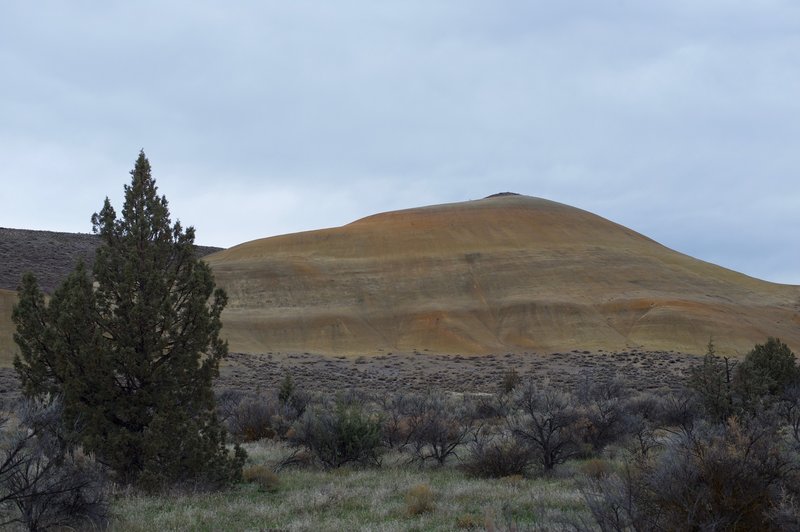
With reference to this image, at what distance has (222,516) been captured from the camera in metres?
8.30

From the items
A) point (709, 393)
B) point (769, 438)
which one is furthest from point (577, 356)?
point (769, 438)

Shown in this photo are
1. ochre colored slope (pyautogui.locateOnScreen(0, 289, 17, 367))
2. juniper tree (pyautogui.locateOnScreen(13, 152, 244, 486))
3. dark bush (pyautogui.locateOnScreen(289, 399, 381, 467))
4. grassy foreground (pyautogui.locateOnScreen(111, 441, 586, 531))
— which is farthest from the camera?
ochre colored slope (pyautogui.locateOnScreen(0, 289, 17, 367))

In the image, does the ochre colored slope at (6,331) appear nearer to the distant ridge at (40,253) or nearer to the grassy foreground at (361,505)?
the distant ridge at (40,253)

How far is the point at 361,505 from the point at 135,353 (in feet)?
12.4

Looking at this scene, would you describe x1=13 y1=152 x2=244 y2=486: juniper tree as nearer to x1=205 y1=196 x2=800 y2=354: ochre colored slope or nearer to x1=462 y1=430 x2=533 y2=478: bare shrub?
x1=462 y1=430 x2=533 y2=478: bare shrub

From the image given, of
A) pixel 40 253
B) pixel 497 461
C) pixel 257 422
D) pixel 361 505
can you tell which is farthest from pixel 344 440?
pixel 40 253

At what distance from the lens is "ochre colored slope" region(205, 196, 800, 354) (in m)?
60.2

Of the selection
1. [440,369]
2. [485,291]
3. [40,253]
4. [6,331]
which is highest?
[40,253]

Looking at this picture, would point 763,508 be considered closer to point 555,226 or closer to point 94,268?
point 94,268

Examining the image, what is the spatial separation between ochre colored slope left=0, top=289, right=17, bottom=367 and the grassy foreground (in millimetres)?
37738

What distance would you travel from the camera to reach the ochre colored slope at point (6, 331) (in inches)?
1751

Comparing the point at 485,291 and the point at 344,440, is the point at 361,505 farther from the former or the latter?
the point at 485,291

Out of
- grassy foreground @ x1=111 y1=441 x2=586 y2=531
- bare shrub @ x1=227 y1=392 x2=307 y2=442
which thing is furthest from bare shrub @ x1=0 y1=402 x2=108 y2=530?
bare shrub @ x1=227 y1=392 x2=307 y2=442

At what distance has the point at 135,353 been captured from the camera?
394 inches
